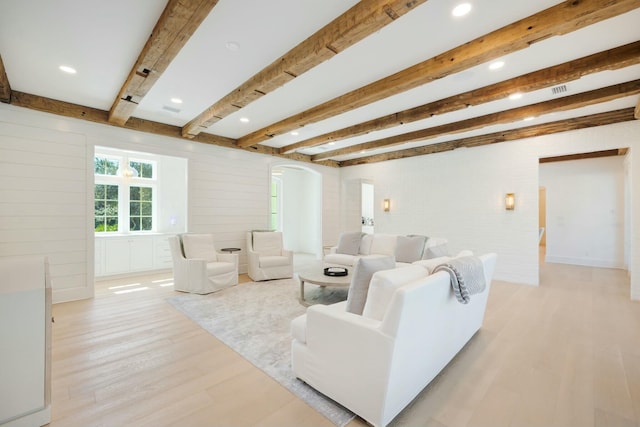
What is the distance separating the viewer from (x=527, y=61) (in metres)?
2.83

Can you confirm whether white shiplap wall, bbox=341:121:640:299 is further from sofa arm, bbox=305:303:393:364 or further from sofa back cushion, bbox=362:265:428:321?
sofa arm, bbox=305:303:393:364

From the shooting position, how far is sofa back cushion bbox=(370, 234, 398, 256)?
5426mm

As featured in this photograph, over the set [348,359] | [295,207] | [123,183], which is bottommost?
[348,359]

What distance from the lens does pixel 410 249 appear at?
5.01m

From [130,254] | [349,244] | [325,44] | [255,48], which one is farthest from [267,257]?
[325,44]

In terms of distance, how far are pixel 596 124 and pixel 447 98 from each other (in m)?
2.73

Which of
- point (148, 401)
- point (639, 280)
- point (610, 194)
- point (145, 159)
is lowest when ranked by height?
point (148, 401)

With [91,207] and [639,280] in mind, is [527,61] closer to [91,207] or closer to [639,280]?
[639,280]

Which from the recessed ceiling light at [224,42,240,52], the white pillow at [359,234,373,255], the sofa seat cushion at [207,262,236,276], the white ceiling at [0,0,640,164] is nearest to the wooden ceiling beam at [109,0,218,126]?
the white ceiling at [0,0,640,164]

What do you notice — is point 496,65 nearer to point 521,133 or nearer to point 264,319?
point 521,133

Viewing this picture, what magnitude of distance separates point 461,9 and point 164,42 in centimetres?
232

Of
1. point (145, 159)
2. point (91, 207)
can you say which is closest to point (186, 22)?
point (91, 207)

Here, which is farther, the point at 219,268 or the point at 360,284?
the point at 219,268

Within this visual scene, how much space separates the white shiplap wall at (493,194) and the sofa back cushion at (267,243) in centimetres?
298
